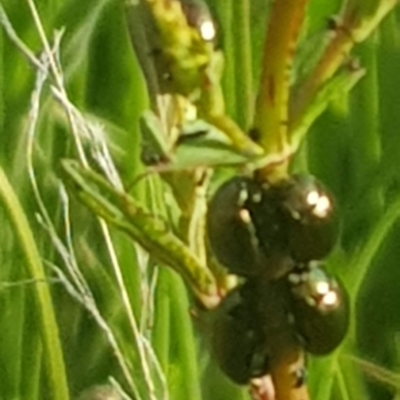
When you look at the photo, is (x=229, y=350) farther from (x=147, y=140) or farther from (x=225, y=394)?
(x=225, y=394)

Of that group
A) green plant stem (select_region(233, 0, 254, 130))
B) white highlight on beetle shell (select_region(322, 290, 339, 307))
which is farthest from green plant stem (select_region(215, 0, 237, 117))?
white highlight on beetle shell (select_region(322, 290, 339, 307))

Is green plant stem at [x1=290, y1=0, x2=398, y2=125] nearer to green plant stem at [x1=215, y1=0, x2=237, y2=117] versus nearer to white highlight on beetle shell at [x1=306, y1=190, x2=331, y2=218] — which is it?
white highlight on beetle shell at [x1=306, y1=190, x2=331, y2=218]

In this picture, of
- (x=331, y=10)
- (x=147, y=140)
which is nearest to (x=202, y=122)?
(x=147, y=140)

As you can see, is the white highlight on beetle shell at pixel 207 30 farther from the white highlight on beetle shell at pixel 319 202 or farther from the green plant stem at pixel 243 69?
the green plant stem at pixel 243 69

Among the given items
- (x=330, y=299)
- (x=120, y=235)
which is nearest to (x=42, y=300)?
(x=120, y=235)

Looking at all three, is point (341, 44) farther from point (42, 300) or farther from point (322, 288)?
point (42, 300)

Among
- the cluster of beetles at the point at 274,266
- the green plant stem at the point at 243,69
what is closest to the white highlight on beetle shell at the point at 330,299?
the cluster of beetles at the point at 274,266

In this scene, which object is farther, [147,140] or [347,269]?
[347,269]
